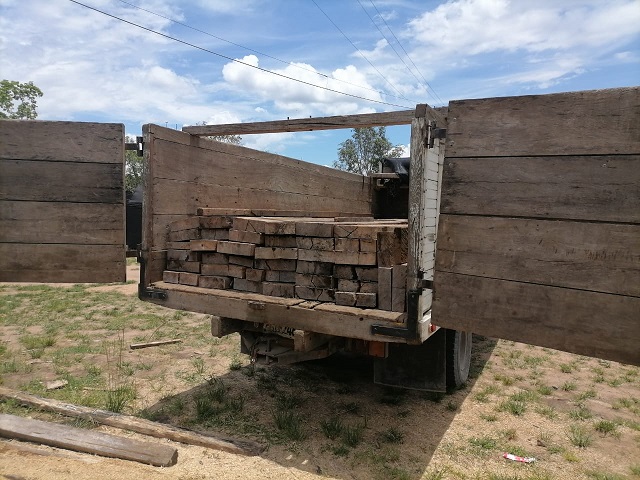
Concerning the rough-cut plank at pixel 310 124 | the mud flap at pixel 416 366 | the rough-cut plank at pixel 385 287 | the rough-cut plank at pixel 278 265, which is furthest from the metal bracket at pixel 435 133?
the mud flap at pixel 416 366

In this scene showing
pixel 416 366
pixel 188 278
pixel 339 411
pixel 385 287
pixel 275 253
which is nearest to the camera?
pixel 385 287

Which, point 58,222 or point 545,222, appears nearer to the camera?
point 545,222

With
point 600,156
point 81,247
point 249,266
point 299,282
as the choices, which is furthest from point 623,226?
point 81,247

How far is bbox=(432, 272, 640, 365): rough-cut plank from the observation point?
6.36 feet

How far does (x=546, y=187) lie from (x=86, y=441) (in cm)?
319

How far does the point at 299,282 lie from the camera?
3303mm

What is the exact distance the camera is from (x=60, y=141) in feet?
10.7

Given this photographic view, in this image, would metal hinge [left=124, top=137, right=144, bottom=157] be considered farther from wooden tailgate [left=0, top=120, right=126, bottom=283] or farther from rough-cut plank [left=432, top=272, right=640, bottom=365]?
rough-cut plank [left=432, top=272, right=640, bottom=365]

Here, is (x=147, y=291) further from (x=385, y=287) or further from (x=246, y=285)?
(x=385, y=287)

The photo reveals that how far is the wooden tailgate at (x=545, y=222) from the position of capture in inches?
75.3

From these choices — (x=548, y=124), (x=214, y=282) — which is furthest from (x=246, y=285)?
(x=548, y=124)

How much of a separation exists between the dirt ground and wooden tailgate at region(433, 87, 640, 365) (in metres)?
1.47

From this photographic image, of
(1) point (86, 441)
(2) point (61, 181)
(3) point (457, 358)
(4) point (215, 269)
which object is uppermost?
(2) point (61, 181)

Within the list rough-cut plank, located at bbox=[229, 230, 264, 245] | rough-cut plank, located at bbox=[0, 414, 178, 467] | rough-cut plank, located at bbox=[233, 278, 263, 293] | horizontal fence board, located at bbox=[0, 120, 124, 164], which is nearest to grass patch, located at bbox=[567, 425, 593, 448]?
rough-cut plank, located at bbox=[233, 278, 263, 293]
